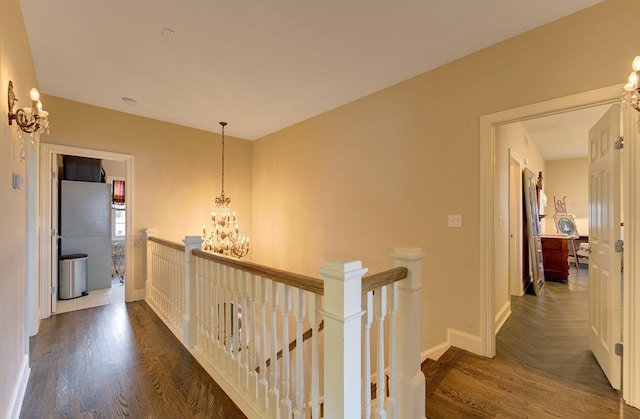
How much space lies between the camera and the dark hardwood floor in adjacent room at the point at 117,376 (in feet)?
5.90

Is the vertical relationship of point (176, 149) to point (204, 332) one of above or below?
above

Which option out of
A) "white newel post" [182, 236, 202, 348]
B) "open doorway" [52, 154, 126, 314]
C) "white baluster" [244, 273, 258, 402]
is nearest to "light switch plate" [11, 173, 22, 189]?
"white newel post" [182, 236, 202, 348]

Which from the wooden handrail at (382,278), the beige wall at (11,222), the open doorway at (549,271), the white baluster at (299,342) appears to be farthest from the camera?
the open doorway at (549,271)

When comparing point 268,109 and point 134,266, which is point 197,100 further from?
point 134,266

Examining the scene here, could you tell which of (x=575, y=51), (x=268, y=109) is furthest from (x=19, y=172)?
(x=575, y=51)

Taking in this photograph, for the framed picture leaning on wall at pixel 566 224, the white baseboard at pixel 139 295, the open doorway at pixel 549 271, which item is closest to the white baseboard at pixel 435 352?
the open doorway at pixel 549 271

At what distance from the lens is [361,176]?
3.44m

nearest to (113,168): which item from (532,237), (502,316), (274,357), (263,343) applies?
(263,343)

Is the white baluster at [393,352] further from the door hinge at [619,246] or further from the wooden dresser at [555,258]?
the wooden dresser at [555,258]

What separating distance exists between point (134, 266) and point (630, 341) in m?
5.23

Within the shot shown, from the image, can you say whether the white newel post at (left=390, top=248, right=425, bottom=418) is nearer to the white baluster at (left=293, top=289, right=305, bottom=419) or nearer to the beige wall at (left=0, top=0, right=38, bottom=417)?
the white baluster at (left=293, top=289, right=305, bottom=419)

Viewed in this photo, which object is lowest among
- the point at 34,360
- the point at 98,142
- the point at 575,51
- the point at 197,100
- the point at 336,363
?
the point at 34,360

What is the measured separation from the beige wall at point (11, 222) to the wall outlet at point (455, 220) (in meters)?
3.21

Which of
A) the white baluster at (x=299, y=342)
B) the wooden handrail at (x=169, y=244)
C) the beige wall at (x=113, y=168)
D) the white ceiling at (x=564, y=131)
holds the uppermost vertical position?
the white ceiling at (x=564, y=131)
